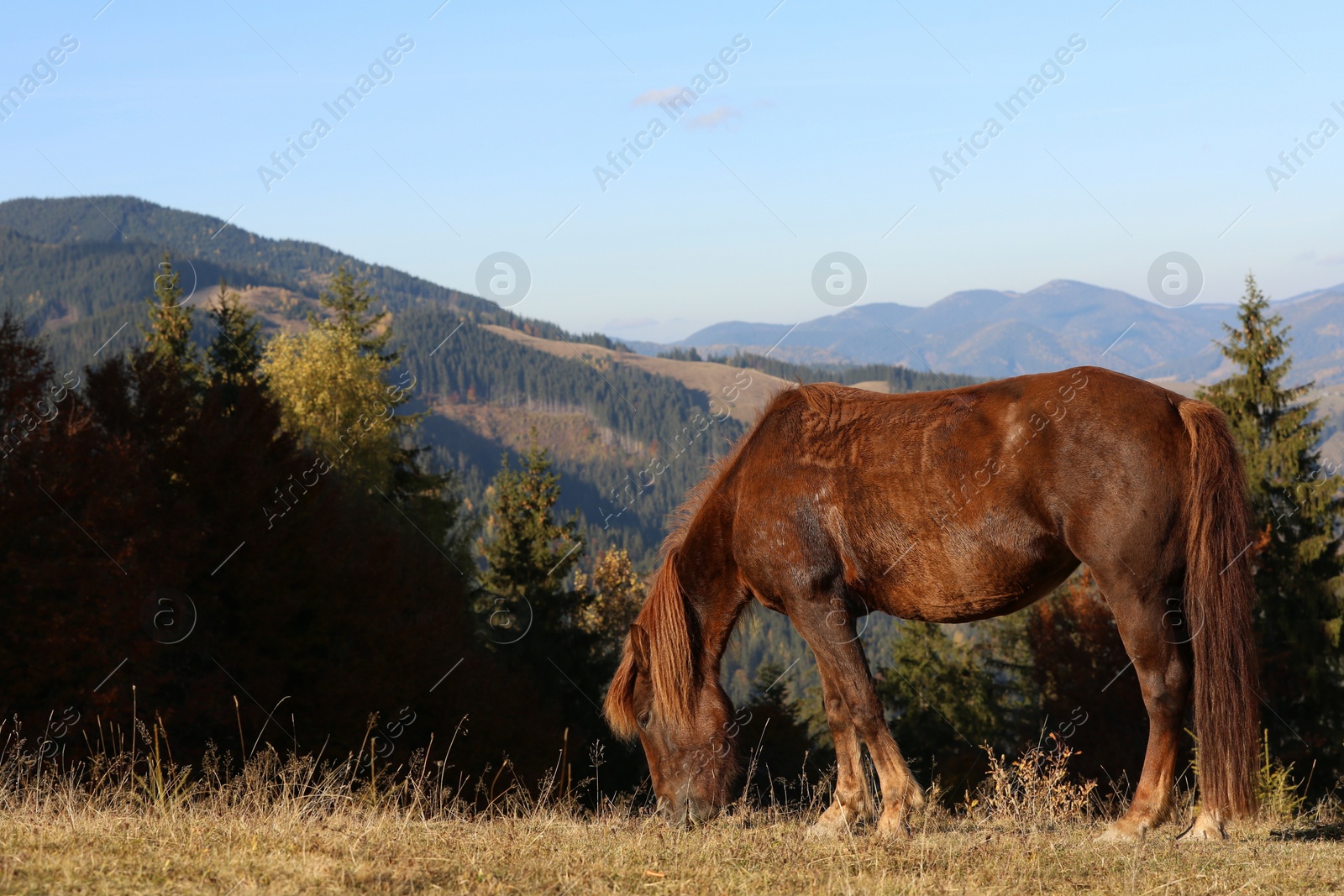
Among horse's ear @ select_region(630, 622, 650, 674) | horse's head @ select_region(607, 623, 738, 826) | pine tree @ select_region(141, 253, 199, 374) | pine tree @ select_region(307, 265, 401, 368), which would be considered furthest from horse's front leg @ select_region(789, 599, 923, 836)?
pine tree @ select_region(307, 265, 401, 368)

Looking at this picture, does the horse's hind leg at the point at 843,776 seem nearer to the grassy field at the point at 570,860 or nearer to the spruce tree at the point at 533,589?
the grassy field at the point at 570,860

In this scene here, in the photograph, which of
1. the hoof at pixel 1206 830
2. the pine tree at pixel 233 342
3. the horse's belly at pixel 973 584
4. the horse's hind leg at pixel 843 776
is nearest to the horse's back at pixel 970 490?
the horse's belly at pixel 973 584

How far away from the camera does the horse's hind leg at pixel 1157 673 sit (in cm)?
587

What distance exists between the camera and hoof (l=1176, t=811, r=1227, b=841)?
18.7 feet

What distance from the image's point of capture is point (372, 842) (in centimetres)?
479

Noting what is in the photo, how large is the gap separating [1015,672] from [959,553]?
37303 millimetres

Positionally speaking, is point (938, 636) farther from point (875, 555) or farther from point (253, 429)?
point (875, 555)

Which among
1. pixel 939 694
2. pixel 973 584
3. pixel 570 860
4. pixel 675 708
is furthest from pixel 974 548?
pixel 939 694

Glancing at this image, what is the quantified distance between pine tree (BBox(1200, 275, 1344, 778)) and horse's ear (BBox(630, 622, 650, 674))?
1017 inches

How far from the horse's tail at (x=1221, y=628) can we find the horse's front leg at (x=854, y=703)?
170 centimetres

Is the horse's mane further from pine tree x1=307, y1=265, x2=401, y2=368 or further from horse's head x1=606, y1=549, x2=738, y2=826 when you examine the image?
pine tree x1=307, y1=265, x2=401, y2=368

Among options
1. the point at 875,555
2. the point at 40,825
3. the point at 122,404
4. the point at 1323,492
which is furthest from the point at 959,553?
the point at 1323,492

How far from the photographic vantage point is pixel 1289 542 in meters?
30.5

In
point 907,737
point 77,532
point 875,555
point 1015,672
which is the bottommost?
point 907,737
